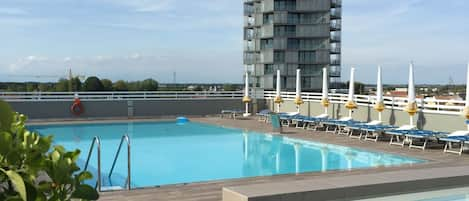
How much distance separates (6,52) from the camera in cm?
2583

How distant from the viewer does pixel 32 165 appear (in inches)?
35.6

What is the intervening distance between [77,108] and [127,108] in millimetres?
2043

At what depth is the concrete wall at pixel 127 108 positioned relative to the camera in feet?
64.2

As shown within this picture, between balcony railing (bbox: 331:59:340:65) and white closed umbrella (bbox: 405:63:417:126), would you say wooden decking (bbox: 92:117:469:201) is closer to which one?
white closed umbrella (bbox: 405:63:417:126)

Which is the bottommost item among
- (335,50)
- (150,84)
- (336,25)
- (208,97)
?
(208,97)

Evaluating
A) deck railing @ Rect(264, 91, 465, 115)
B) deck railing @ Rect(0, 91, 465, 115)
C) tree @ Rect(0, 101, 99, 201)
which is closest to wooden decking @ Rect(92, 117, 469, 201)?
deck railing @ Rect(264, 91, 465, 115)

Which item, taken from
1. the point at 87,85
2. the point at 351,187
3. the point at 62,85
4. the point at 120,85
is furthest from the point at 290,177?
the point at 120,85

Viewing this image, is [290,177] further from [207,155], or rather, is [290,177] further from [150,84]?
[150,84]

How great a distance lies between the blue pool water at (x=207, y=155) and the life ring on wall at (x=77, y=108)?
8.17 ft

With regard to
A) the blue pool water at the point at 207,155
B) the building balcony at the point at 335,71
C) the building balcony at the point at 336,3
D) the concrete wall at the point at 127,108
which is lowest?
the blue pool water at the point at 207,155

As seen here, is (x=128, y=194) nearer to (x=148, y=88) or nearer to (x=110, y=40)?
(x=148, y=88)

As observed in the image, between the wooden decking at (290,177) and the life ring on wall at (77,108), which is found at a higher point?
the life ring on wall at (77,108)

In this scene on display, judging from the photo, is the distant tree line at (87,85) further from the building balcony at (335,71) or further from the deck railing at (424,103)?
the building balcony at (335,71)

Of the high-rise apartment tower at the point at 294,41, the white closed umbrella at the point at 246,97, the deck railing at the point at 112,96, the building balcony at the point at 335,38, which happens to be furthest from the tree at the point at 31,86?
the building balcony at the point at 335,38
